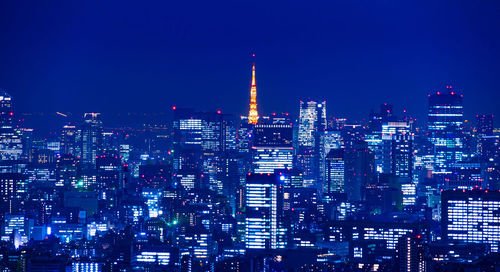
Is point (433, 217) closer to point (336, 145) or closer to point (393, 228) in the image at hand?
point (393, 228)

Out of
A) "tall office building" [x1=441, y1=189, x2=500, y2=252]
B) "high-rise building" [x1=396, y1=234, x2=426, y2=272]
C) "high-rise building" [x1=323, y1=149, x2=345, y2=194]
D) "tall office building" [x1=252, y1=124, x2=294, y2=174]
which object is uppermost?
"tall office building" [x1=252, y1=124, x2=294, y2=174]

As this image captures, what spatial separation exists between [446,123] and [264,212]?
13.7m

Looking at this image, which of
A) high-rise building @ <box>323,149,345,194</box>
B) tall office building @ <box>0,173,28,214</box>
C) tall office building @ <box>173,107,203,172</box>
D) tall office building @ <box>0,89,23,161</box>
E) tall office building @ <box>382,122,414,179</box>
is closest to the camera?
tall office building @ <box>0,173,28,214</box>

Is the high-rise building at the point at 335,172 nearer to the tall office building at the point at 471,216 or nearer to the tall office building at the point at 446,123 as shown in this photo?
the tall office building at the point at 446,123

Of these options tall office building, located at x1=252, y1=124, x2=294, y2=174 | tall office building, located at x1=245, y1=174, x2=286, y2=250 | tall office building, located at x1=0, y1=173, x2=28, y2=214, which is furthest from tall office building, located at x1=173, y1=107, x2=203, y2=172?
tall office building, located at x1=245, y1=174, x2=286, y2=250

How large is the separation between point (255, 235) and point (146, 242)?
254 centimetres

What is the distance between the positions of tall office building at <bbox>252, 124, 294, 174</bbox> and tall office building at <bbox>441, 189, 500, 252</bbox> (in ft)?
33.5

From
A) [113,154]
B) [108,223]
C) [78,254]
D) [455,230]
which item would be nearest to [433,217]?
[455,230]

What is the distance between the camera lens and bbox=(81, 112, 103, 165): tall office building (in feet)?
113

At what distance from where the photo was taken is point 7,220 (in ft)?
83.4

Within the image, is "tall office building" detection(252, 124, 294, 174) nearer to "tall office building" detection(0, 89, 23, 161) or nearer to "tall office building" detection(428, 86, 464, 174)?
"tall office building" detection(428, 86, 464, 174)

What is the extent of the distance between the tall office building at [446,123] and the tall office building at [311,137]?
3324 mm

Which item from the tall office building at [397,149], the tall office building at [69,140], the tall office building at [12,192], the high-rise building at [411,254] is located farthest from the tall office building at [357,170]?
the high-rise building at [411,254]

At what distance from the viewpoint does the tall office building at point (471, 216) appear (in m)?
24.4
